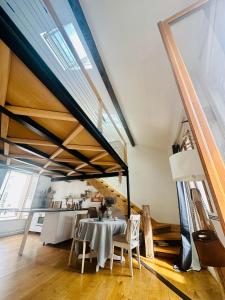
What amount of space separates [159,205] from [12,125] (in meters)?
4.72

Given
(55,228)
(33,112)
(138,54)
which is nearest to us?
(33,112)

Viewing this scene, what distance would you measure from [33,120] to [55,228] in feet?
10.1

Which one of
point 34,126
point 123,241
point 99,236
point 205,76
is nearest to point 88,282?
point 99,236

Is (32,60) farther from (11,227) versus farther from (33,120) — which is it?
(11,227)

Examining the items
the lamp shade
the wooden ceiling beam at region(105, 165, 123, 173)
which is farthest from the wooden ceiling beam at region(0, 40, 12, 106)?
the wooden ceiling beam at region(105, 165, 123, 173)

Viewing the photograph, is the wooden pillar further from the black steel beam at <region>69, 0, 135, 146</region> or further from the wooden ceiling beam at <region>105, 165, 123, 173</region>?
the black steel beam at <region>69, 0, 135, 146</region>

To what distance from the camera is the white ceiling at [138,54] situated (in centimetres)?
185

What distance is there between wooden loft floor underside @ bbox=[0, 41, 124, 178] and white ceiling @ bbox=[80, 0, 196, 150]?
147cm

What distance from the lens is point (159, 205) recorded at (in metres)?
4.89

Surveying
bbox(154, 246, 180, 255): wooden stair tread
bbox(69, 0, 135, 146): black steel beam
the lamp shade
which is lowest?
bbox(154, 246, 180, 255): wooden stair tread

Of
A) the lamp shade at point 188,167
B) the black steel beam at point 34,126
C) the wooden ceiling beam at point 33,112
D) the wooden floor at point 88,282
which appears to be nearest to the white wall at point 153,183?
the wooden floor at point 88,282

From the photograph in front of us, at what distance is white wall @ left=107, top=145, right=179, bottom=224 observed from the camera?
4761 mm

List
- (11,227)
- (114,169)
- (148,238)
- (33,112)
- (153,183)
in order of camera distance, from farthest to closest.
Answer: (153,183), (11,227), (114,169), (148,238), (33,112)

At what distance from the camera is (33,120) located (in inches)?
84.1
